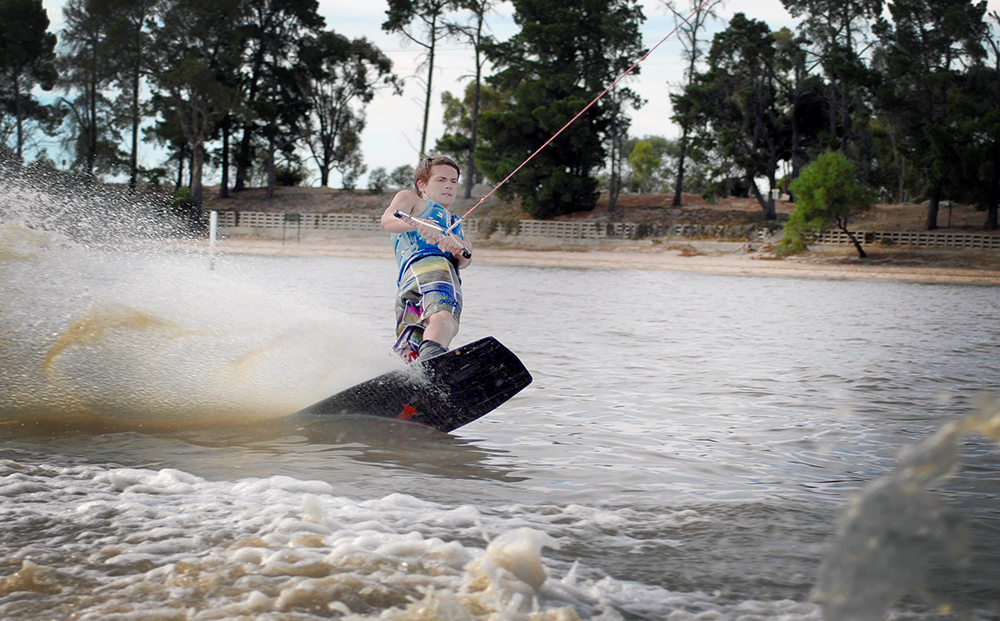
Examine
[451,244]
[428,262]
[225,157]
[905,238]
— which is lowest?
[428,262]

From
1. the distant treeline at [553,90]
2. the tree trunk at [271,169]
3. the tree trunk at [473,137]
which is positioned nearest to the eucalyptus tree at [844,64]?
the distant treeline at [553,90]

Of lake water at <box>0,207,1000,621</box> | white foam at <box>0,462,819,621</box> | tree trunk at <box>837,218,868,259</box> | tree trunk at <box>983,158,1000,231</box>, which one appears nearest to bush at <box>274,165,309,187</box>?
tree trunk at <box>837,218,868,259</box>

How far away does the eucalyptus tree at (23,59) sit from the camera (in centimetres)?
4641

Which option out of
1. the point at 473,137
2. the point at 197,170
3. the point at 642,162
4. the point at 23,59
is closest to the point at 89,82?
the point at 23,59

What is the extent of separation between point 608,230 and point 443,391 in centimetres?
3620

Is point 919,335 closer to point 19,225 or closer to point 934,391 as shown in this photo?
point 934,391

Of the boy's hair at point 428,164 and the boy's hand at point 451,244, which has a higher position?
the boy's hair at point 428,164

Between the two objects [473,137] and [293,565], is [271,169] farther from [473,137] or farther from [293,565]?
[293,565]

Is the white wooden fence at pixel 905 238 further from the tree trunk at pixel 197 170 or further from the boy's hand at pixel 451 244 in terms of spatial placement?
the boy's hand at pixel 451 244

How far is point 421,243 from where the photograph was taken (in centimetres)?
472

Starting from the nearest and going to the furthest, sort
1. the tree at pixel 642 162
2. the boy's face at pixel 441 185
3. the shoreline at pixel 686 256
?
the boy's face at pixel 441 185 < the shoreline at pixel 686 256 < the tree at pixel 642 162

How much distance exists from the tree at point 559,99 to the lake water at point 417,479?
35.9 meters

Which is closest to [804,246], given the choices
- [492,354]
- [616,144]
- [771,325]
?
[616,144]

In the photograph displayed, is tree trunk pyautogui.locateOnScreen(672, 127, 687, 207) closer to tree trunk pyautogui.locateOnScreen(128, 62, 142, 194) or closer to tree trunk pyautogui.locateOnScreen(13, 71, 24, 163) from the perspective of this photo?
tree trunk pyautogui.locateOnScreen(128, 62, 142, 194)
